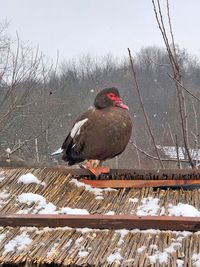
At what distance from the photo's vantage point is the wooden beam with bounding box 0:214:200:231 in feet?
6.86

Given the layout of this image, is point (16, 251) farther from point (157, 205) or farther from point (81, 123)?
point (81, 123)

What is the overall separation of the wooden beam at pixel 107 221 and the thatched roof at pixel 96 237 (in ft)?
0.07

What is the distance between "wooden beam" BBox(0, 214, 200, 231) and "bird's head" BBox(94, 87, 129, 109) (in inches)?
38.2

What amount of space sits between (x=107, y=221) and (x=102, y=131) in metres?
0.84

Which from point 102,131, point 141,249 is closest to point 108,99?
point 102,131

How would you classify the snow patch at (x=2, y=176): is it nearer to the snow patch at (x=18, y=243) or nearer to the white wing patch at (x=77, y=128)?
the white wing patch at (x=77, y=128)

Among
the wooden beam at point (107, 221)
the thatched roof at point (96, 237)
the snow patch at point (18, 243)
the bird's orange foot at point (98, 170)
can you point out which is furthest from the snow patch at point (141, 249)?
the bird's orange foot at point (98, 170)

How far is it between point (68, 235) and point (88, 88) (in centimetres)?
1942

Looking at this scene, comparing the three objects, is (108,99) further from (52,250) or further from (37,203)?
(52,250)

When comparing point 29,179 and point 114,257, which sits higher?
point 29,179

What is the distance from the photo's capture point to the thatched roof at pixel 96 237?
6.34 feet

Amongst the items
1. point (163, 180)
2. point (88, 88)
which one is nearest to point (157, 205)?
point (163, 180)

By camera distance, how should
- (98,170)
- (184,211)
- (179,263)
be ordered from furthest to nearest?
(98,170) → (184,211) → (179,263)

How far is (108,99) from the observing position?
117 inches
